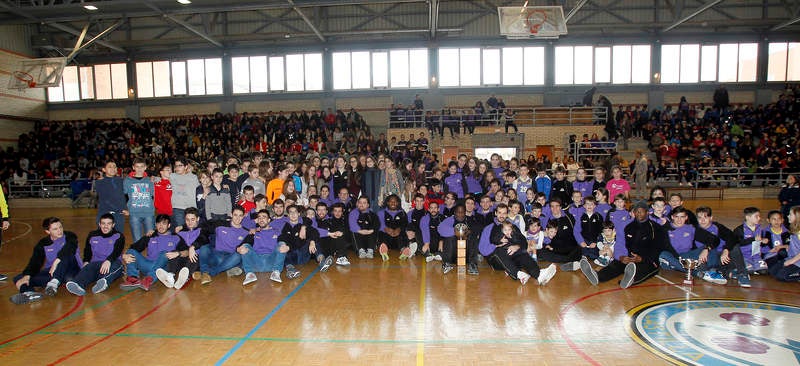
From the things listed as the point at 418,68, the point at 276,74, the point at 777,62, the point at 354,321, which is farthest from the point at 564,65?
the point at 354,321

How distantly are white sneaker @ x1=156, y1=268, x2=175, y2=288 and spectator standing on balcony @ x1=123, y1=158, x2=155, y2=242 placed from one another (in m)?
1.70

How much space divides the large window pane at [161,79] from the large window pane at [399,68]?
13.5 m

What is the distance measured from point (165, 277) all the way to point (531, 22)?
12.9 metres

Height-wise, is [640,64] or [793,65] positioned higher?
[640,64]

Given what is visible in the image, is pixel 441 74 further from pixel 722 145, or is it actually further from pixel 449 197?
pixel 449 197

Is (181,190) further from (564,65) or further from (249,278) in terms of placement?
(564,65)

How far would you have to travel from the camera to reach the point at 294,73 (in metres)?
26.2

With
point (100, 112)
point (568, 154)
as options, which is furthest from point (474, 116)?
point (100, 112)

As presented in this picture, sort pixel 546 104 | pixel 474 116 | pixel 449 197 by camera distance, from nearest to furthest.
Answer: pixel 449 197 < pixel 474 116 < pixel 546 104

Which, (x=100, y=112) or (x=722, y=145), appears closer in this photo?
(x=722, y=145)

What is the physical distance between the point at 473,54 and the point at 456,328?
72.7ft

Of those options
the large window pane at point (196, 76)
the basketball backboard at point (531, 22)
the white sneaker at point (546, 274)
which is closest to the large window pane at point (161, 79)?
the large window pane at point (196, 76)

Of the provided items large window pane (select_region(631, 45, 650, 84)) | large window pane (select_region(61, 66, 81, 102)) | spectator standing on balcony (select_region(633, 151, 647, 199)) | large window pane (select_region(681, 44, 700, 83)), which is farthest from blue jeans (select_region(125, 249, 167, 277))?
large window pane (select_region(681, 44, 700, 83))

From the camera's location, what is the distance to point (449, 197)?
874 cm
